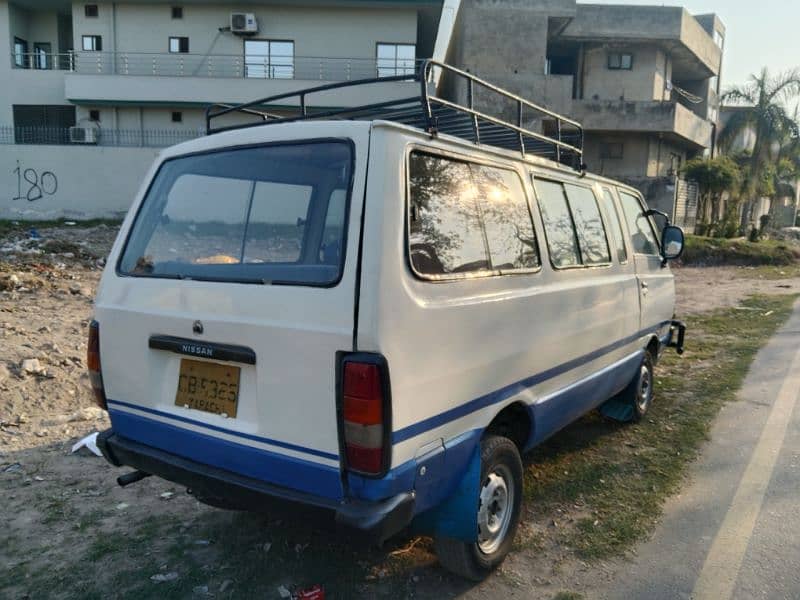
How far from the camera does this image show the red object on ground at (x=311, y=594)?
2.86 meters

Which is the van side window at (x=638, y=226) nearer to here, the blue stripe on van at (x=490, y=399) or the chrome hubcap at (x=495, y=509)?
the blue stripe on van at (x=490, y=399)

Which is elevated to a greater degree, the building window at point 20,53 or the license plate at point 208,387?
the building window at point 20,53

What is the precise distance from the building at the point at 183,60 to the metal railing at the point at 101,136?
0.04m

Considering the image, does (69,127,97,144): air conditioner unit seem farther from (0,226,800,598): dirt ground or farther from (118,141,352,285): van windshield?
(118,141,352,285): van windshield

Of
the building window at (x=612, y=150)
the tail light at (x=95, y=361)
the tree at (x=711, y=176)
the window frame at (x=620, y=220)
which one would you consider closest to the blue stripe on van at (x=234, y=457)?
the tail light at (x=95, y=361)

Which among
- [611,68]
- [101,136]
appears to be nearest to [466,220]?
[101,136]

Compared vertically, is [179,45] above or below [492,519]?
above

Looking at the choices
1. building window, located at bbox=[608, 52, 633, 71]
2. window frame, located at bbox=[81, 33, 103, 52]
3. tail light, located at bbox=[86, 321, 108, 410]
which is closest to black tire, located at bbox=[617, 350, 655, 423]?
tail light, located at bbox=[86, 321, 108, 410]

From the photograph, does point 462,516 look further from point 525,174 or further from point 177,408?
point 525,174

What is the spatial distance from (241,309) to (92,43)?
26.2 meters

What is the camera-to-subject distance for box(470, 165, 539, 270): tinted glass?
315 centimetres

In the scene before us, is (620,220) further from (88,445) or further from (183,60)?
(183,60)

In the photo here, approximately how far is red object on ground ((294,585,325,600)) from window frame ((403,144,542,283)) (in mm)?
1502

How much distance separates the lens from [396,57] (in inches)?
952
